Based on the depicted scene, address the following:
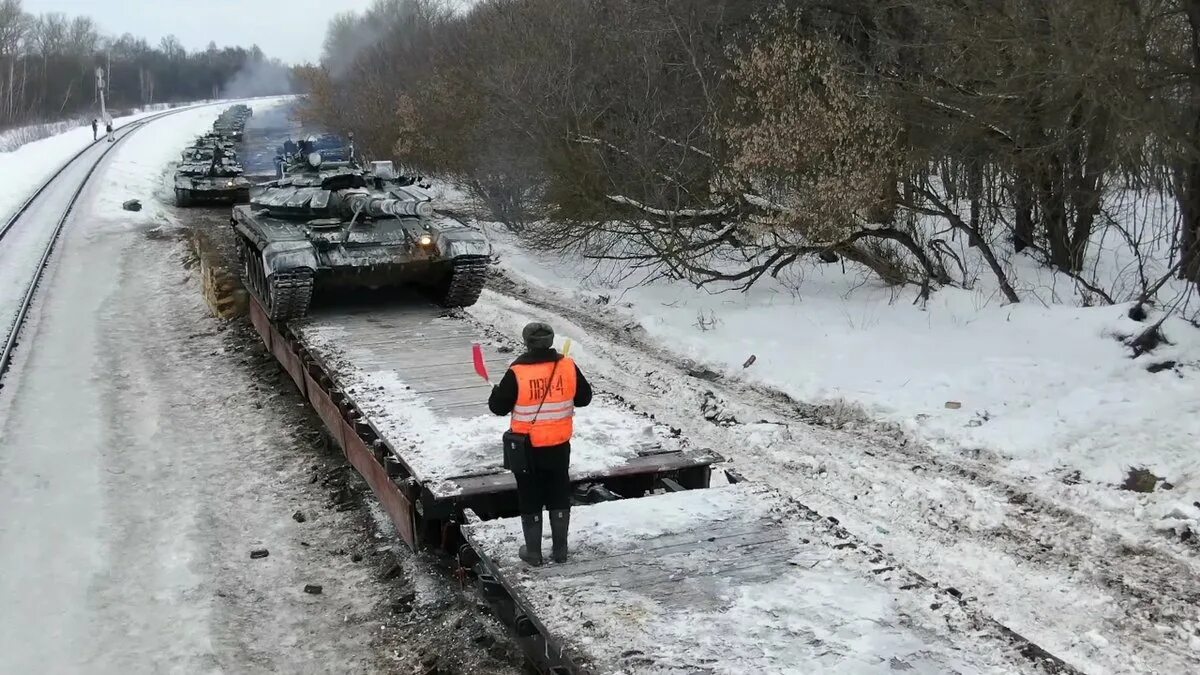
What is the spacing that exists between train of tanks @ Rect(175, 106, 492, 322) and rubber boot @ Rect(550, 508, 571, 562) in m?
6.31

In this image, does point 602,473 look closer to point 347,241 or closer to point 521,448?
point 521,448

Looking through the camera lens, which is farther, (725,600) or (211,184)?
(211,184)

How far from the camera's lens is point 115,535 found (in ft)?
23.9

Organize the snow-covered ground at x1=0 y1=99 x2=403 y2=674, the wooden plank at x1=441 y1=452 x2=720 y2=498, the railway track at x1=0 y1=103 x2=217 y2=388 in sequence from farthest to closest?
the railway track at x1=0 y1=103 x2=217 y2=388 < the wooden plank at x1=441 y1=452 x2=720 y2=498 < the snow-covered ground at x1=0 y1=99 x2=403 y2=674

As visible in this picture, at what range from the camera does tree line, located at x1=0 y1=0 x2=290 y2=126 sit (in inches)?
2889

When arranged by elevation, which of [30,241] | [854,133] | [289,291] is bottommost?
[30,241]

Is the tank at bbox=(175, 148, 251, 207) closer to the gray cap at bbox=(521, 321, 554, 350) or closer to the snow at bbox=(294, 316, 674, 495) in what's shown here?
the snow at bbox=(294, 316, 674, 495)

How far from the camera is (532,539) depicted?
5.45 m

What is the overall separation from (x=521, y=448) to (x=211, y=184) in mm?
23707

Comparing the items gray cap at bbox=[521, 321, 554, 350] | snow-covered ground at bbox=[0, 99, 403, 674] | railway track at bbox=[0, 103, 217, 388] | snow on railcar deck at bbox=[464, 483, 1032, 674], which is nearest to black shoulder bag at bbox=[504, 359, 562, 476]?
gray cap at bbox=[521, 321, 554, 350]

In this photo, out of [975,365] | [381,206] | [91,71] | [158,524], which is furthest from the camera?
[91,71]

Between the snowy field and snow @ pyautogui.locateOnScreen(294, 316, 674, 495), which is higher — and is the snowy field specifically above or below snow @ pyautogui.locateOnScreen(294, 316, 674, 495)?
below

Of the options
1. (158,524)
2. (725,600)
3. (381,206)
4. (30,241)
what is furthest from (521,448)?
(30,241)

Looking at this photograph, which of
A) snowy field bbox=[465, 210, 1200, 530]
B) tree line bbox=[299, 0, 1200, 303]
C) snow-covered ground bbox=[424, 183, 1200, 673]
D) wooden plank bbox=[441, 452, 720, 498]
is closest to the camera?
wooden plank bbox=[441, 452, 720, 498]
